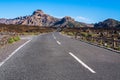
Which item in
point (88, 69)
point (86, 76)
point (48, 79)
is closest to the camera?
point (48, 79)

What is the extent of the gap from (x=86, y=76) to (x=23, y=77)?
204cm

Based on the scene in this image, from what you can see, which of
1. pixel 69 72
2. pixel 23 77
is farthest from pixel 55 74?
pixel 23 77

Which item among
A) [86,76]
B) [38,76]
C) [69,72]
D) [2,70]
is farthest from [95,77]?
[2,70]

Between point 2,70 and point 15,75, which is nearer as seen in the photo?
point 15,75

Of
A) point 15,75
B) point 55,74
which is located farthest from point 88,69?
point 15,75

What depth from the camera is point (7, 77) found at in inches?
307

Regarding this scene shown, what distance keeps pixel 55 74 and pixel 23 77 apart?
1.17 metres

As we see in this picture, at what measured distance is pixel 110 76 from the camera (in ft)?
26.6

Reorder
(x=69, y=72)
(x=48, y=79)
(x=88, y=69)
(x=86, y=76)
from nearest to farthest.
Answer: (x=48, y=79) < (x=86, y=76) < (x=69, y=72) < (x=88, y=69)

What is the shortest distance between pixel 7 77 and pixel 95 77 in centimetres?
280

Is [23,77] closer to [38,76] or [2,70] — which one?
[38,76]

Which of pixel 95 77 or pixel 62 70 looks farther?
pixel 62 70

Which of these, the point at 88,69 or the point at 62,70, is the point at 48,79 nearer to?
the point at 62,70

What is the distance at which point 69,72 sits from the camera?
8797 mm
